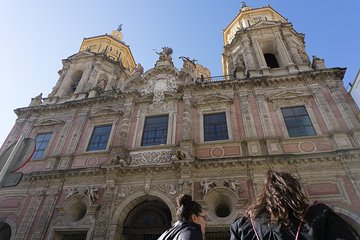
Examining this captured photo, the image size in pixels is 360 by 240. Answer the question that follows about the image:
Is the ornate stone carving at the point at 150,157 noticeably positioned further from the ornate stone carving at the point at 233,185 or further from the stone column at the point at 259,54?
the stone column at the point at 259,54

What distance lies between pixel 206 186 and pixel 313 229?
29.6 feet

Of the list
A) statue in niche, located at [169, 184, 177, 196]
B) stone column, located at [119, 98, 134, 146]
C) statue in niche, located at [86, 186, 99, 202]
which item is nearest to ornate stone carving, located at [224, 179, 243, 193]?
statue in niche, located at [169, 184, 177, 196]

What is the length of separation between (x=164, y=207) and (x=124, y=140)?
14.2ft

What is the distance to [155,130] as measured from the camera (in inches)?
559

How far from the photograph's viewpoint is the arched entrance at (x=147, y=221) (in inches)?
425

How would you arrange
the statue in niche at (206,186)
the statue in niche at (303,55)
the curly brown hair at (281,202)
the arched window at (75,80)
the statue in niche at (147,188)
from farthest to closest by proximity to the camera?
the arched window at (75,80), the statue in niche at (303,55), the statue in niche at (147,188), the statue in niche at (206,186), the curly brown hair at (281,202)

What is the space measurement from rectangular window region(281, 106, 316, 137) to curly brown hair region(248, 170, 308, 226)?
10838mm

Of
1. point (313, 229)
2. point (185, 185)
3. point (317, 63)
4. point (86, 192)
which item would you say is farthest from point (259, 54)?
point (313, 229)

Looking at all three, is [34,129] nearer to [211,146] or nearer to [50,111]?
[50,111]

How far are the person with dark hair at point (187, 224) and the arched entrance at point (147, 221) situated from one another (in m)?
Answer: 8.28

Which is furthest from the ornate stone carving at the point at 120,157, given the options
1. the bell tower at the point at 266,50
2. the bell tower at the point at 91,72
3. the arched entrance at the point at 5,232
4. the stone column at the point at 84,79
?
the bell tower at the point at 266,50

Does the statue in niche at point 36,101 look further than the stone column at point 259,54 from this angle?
Yes

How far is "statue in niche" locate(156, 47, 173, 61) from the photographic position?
18.3 meters

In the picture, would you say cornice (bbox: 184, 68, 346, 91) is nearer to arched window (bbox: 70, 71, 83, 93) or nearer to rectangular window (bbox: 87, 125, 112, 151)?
rectangular window (bbox: 87, 125, 112, 151)
